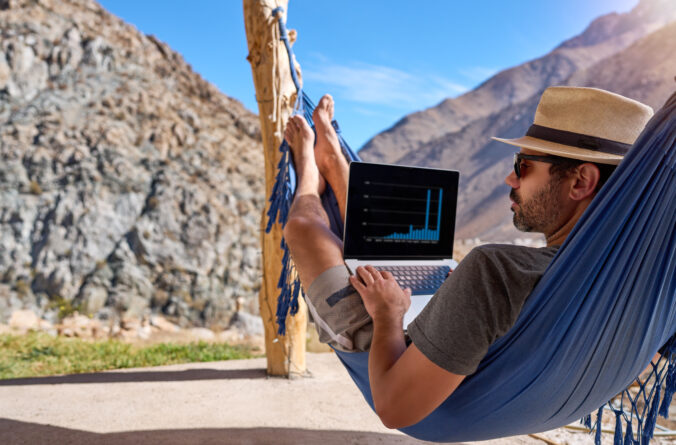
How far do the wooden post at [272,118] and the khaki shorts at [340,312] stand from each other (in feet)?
4.69

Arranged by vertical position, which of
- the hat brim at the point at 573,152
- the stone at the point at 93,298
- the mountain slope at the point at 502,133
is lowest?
the stone at the point at 93,298

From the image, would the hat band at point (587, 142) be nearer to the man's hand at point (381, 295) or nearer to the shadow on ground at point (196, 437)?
the man's hand at point (381, 295)

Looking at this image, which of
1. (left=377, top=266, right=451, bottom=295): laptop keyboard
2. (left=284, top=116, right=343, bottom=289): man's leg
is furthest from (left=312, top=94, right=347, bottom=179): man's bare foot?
(left=377, top=266, right=451, bottom=295): laptop keyboard

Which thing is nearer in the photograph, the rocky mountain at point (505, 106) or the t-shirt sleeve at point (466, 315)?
the t-shirt sleeve at point (466, 315)

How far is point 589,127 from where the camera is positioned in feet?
3.40

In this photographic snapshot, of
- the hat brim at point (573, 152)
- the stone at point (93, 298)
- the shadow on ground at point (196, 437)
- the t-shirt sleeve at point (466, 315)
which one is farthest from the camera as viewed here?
the stone at point (93, 298)

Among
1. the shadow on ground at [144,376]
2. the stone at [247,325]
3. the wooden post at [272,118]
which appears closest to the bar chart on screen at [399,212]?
the wooden post at [272,118]

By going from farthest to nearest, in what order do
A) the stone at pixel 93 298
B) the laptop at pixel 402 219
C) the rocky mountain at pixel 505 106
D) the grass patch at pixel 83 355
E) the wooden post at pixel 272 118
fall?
1. the rocky mountain at pixel 505 106
2. the stone at pixel 93 298
3. the grass patch at pixel 83 355
4. the wooden post at pixel 272 118
5. the laptop at pixel 402 219

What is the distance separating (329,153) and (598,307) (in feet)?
3.60

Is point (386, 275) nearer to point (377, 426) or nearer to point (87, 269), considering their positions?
point (377, 426)

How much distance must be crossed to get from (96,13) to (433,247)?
14.6m

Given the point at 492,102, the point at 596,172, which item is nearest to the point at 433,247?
the point at 596,172

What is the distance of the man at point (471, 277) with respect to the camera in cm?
81

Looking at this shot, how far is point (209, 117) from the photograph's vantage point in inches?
480
